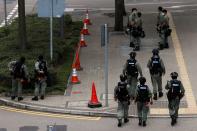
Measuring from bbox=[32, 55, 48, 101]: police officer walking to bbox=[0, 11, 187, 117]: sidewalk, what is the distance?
0.85ft

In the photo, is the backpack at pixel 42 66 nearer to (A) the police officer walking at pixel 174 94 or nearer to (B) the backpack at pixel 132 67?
(B) the backpack at pixel 132 67

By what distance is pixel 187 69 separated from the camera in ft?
83.1

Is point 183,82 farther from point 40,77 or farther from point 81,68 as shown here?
point 40,77

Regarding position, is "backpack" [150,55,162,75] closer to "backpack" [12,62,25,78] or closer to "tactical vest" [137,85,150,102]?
"tactical vest" [137,85,150,102]

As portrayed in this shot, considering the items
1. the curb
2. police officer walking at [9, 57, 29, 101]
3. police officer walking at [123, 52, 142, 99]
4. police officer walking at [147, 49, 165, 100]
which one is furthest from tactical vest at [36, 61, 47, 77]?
police officer walking at [147, 49, 165, 100]

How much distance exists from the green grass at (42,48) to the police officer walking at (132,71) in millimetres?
2524

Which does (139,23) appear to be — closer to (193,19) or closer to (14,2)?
(193,19)

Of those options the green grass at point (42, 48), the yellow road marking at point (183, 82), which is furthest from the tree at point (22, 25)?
the yellow road marking at point (183, 82)

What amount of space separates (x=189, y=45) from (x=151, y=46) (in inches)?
61.3

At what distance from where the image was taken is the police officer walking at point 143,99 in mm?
19422

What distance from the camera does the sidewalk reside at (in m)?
21.5

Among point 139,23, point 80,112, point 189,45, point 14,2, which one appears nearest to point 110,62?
point 139,23

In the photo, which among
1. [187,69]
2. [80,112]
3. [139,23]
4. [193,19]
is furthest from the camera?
[193,19]

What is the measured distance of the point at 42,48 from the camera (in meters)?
26.9
